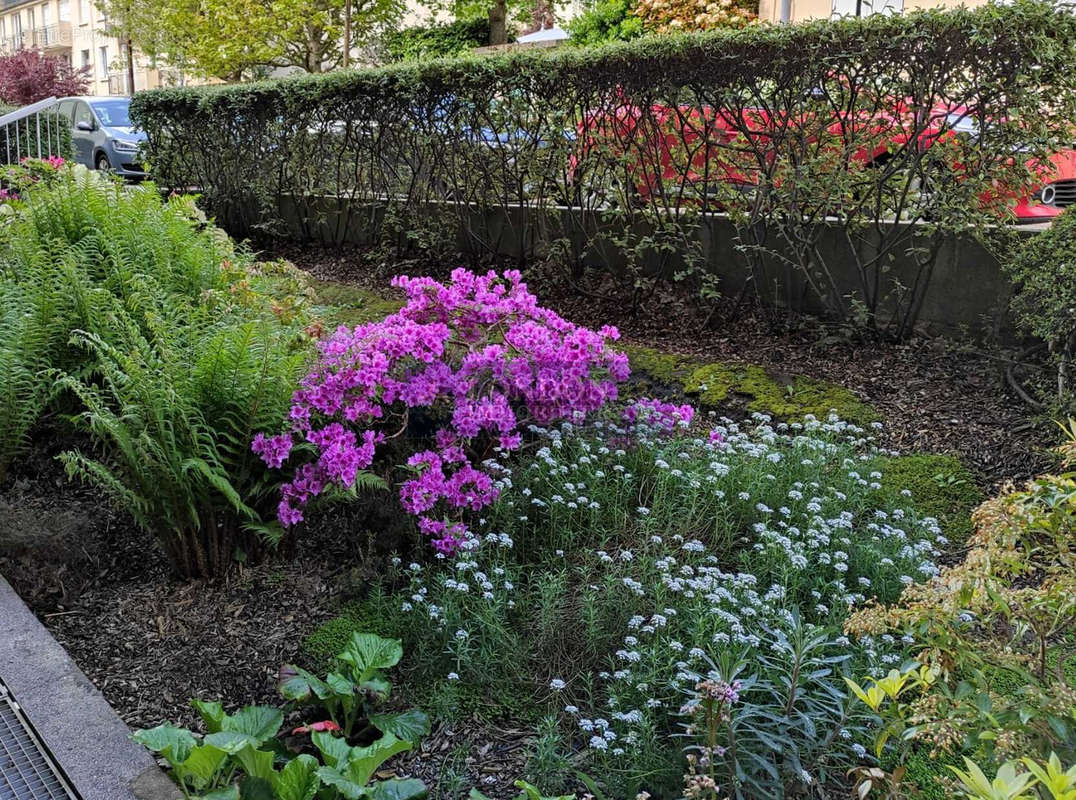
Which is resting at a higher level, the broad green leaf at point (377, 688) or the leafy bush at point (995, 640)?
the leafy bush at point (995, 640)

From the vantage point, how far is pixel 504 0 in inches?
976

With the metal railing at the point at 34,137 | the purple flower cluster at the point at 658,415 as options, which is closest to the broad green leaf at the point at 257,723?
the purple flower cluster at the point at 658,415

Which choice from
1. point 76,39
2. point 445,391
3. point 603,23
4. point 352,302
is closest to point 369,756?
point 445,391

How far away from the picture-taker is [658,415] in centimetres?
425

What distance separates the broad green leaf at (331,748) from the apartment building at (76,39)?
181ft

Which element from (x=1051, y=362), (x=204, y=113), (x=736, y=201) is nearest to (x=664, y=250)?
(x=736, y=201)

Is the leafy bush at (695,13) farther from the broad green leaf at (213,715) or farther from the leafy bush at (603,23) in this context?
the broad green leaf at (213,715)

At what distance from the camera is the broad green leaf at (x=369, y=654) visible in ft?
8.95

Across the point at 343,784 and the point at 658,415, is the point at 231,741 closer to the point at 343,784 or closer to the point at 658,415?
the point at 343,784

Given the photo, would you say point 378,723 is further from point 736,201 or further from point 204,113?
point 204,113

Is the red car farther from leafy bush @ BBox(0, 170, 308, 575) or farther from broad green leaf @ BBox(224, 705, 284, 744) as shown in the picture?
broad green leaf @ BBox(224, 705, 284, 744)

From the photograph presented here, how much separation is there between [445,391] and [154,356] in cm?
108

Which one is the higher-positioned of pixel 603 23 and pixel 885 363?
pixel 603 23

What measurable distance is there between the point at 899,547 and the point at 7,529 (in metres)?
3.35
